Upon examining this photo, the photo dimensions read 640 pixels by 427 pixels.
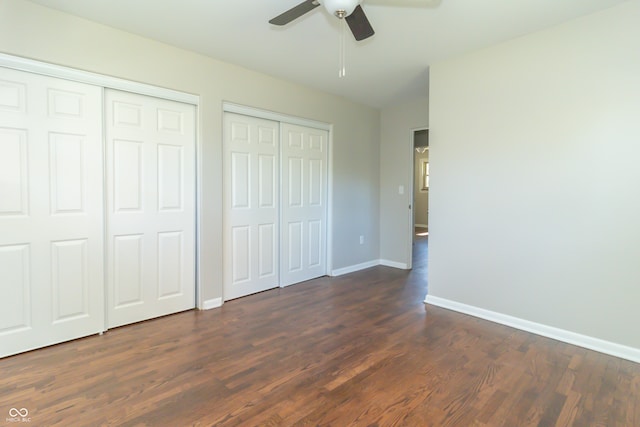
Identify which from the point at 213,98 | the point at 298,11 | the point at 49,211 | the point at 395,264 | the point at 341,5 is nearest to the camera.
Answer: the point at 341,5

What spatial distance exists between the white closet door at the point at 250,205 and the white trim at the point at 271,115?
58 mm

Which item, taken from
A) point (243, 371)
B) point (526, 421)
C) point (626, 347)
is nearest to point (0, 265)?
point (243, 371)

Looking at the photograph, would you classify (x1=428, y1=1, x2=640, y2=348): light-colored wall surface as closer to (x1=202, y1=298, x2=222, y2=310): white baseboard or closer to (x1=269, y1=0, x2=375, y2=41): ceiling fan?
(x1=269, y1=0, x2=375, y2=41): ceiling fan

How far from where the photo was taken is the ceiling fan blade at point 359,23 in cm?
186

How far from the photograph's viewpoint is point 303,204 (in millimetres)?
4125

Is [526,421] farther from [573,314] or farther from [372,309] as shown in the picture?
[372,309]

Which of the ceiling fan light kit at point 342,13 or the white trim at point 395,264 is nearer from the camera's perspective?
the ceiling fan light kit at point 342,13

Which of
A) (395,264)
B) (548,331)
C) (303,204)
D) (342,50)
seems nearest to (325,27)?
(342,50)

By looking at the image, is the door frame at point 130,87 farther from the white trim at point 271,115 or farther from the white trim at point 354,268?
the white trim at point 354,268

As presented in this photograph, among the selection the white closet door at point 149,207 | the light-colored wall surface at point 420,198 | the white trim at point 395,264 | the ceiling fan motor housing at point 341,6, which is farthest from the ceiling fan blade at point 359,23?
the light-colored wall surface at point 420,198

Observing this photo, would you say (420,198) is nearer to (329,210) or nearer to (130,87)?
(329,210)

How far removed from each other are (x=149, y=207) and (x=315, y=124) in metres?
2.24

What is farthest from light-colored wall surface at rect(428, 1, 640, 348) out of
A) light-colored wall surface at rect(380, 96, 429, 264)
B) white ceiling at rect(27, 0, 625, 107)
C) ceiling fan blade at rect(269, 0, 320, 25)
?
ceiling fan blade at rect(269, 0, 320, 25)

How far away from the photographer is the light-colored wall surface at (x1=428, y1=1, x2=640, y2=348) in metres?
2.30
